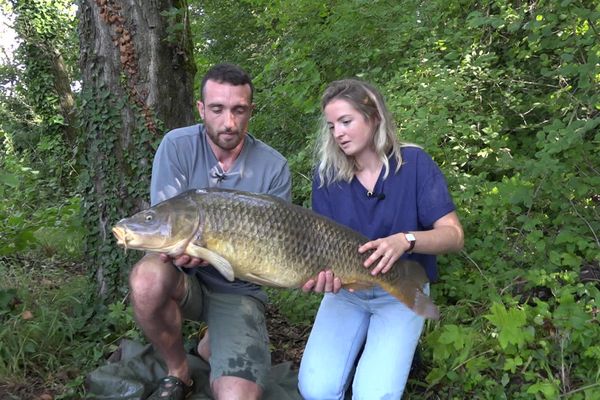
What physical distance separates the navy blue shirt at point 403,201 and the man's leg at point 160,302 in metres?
0.84

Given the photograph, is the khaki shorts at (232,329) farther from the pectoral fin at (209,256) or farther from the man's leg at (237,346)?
the pectoral fin at (209,256)

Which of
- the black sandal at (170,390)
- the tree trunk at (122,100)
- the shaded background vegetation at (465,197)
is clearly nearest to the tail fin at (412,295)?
the shaded background vegetation at (465,197)

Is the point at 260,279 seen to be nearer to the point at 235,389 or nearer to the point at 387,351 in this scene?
the point at 235,389

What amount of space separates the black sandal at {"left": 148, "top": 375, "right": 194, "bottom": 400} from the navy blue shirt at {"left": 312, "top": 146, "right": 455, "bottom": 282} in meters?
1.08

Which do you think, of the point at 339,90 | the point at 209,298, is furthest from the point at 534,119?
the point at 209,298

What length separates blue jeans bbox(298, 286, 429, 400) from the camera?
246 cm

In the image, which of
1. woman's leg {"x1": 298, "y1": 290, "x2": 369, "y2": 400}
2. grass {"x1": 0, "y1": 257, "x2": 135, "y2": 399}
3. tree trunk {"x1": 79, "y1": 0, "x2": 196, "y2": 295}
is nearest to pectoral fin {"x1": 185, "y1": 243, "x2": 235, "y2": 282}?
woman's leg {"x1": 298, "y1": 290, "x2": 369, "y2": 400}

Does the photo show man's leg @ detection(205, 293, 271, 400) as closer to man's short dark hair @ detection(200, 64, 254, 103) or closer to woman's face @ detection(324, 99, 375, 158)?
woman's face @ detection(324, 99, 375, 158)

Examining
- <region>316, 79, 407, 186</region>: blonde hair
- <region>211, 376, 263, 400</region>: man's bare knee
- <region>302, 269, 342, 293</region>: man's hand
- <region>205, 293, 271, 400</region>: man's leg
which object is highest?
<region>316, 79, 407, 186</region>: blonde hair

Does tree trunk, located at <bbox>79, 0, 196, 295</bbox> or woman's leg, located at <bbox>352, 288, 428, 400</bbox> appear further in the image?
tree trunk, located at <bbox>79, 0, 196, 295</bbox>

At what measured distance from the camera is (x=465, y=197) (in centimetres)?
348

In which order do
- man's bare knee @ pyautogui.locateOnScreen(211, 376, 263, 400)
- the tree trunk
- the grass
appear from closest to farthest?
man's bare knee @ pyautogui.locateOnScreen(211, 376, 263, 400) < the grass < the tree trunk

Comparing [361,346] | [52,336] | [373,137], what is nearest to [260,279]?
[361,346]

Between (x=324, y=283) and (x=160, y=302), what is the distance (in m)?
0.75
